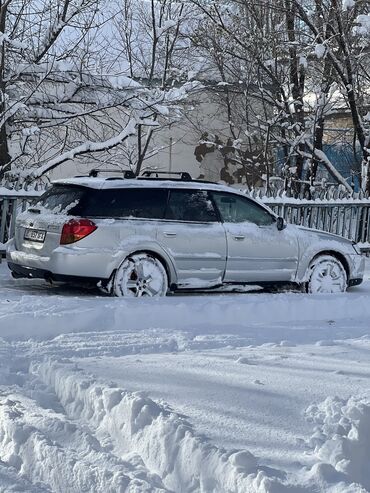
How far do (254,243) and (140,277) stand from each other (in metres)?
1.61

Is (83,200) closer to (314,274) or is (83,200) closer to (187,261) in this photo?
(187,261)

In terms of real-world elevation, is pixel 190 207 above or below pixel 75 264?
above

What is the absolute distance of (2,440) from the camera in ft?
16.1

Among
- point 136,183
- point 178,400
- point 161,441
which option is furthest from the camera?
point 136,183

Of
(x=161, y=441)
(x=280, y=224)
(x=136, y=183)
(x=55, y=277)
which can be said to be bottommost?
(x=161, y=441)

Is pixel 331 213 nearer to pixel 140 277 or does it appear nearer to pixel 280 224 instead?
pixel 280 224

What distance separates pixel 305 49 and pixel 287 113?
71.2 inches

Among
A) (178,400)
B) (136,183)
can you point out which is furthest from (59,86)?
(178,400)

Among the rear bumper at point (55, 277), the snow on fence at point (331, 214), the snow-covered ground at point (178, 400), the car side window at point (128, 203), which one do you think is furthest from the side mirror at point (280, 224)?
the snow on fence at point (331, 214)

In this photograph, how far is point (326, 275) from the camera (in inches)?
427

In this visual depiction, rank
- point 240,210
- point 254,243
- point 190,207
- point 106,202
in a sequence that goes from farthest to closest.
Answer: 1. point 240,210
2. point 254,243
3. point 190,207
4. point 106,202

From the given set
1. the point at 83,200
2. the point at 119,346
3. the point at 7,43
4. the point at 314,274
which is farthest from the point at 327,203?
the point at 119,346

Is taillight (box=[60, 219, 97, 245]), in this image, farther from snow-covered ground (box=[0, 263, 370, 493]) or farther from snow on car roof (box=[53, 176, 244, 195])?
snow-covered ground (box=[0, 263, 370, 493])

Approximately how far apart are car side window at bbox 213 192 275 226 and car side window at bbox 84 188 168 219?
78 cm
